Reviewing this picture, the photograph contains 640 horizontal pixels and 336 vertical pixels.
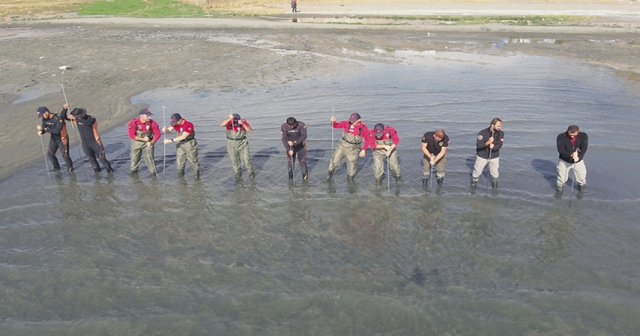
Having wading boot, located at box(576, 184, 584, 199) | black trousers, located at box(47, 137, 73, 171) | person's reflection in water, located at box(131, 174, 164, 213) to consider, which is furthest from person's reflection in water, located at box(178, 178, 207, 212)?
wading boot, located at box(576, 184, 584, 199)

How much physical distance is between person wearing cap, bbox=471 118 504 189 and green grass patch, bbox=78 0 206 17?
4831 cm

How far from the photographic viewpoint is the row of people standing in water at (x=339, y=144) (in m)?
11.3

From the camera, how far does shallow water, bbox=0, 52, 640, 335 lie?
765cm

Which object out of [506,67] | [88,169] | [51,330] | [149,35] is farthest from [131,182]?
[149,35]

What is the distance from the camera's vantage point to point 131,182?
12.8 m

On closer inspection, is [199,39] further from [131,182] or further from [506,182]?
[506,182]

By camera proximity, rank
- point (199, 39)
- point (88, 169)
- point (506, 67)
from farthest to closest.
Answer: point (199, 39) → point (506, 67) → point (88, 169)

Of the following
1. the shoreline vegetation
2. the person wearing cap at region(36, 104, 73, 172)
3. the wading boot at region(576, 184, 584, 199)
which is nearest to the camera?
the wading boot at region(576, 184, 584, 199)

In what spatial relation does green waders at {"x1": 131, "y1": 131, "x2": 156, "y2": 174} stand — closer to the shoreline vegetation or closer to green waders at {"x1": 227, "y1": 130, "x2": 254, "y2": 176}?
green waders at {"x1": 227, "y1": 130, "x2": 254, "y2": 176}

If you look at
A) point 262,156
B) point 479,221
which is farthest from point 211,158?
point 479,221

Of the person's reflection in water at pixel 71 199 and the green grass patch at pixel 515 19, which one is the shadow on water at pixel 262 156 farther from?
the green grass patch at pixel 515 19

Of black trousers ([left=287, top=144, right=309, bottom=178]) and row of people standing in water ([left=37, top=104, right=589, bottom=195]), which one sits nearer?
row of people standing in water ([left=37, top=104, right=589, bottom=195])

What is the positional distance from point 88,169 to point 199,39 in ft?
82.4

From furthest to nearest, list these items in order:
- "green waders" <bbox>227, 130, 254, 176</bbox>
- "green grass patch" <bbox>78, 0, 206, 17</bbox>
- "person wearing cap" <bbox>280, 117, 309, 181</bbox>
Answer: "green grass patch" <bbox>78, 0, 206, 17</bbox>, "green waders" <bbox>227, 130, 254, 176</bbox>, "person wearing cap" <bbox>280, 117, 309, 181</bbox>
